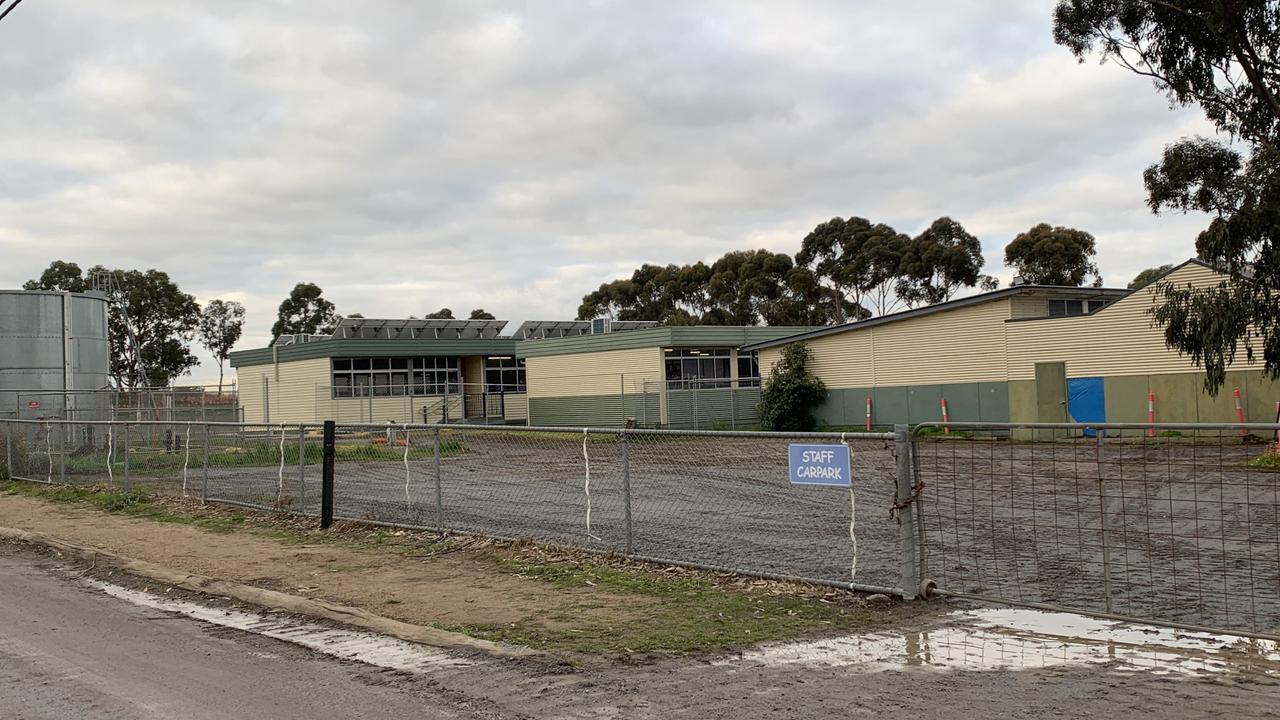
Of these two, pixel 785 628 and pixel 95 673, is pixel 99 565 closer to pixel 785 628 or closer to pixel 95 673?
pixel 95 673

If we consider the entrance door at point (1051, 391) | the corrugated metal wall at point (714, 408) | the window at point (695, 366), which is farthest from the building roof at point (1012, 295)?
the window at point (695, 366)

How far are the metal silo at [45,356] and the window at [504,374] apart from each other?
21325 millimetres

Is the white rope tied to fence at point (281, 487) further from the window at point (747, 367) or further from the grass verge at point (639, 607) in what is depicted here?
the window at point (747, 367)

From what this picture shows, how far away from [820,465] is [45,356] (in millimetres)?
33182

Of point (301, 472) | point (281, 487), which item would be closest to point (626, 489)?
point (301, 472)

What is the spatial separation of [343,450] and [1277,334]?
64.3ft

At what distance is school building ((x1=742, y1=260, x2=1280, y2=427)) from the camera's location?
1144 inches

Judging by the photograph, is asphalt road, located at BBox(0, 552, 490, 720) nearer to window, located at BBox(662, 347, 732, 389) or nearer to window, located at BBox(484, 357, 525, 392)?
window, located at BBox(662, 347, 732, 389)

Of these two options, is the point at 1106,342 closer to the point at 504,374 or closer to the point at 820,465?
the point at 820,465

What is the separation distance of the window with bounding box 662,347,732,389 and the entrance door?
538 inches

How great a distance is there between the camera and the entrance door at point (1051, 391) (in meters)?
31.8

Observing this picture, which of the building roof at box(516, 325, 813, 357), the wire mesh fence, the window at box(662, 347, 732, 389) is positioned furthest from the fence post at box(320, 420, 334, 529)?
the building roof at box(516, 325, 813, 357)

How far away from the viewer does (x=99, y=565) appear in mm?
11391

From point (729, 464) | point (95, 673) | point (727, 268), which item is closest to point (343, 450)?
point (729, 464)
